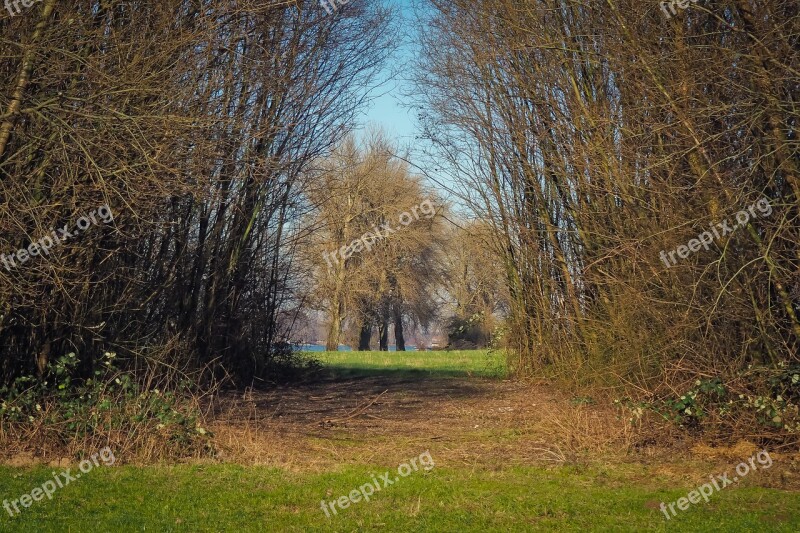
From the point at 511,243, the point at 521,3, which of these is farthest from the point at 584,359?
the point at 521,3

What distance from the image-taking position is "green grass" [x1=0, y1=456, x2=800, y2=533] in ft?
19.2

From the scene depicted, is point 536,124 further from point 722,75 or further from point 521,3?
point 722,75

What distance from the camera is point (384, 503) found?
254 inches

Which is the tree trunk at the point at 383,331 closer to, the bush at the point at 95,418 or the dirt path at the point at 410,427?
the dirt path at the point at 410,427

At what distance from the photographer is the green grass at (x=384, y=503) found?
5.84 metres

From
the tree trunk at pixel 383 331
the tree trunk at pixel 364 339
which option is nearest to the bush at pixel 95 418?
the tree trunk at pixel 383 331

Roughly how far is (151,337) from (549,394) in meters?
6.44

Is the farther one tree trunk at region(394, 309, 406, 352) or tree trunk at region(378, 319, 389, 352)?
tree trunk at region(394, 309, 406, 352)

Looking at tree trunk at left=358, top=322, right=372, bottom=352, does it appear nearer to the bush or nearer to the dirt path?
the dirt path

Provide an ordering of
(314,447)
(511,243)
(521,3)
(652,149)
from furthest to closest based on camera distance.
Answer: (511,243)
(521,3)
(652,149)
(314,447)

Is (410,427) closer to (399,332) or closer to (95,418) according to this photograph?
(95,418)

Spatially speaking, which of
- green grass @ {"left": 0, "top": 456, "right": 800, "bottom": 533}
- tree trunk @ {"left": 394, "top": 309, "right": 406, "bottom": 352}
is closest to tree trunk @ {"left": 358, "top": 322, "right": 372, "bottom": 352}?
tree trunk @ {"left": 394, "top": 309, "right": 406, "bottom": 352}

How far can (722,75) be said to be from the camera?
827 cm

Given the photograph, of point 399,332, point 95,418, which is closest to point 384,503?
point 95,418
